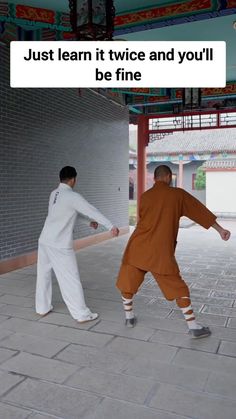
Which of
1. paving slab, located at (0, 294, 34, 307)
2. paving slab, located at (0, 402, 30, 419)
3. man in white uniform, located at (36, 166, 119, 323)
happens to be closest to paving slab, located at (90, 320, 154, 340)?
man in white uniform, located at (36, 166, 119, 323)

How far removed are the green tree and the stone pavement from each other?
17744mm

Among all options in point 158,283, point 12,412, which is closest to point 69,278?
point 158,283

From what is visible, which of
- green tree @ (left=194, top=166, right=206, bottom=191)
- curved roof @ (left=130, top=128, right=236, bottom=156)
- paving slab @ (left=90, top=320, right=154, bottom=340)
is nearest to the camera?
paving slab @ (left=90, top=320, right=154, bottom=340)

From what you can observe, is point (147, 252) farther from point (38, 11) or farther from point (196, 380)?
point (38, 11)

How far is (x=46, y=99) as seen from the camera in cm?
642

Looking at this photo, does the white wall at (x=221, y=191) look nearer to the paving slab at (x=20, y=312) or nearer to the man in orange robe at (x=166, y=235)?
the paving slab at (x=20, y=312)

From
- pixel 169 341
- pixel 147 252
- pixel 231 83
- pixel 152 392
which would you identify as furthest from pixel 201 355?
pixel 231 83

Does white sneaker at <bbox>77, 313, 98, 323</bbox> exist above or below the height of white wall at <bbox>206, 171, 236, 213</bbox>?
below

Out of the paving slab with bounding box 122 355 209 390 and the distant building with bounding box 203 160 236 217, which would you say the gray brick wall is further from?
the distant building with bounding box 203 160 236 217

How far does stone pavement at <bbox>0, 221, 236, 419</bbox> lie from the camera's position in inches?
85.5

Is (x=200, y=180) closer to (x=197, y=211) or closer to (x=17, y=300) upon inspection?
(x=17, y=300)

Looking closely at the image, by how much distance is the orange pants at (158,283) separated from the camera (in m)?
3.12

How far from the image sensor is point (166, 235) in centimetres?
316

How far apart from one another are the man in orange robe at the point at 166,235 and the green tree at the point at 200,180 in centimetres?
1914
